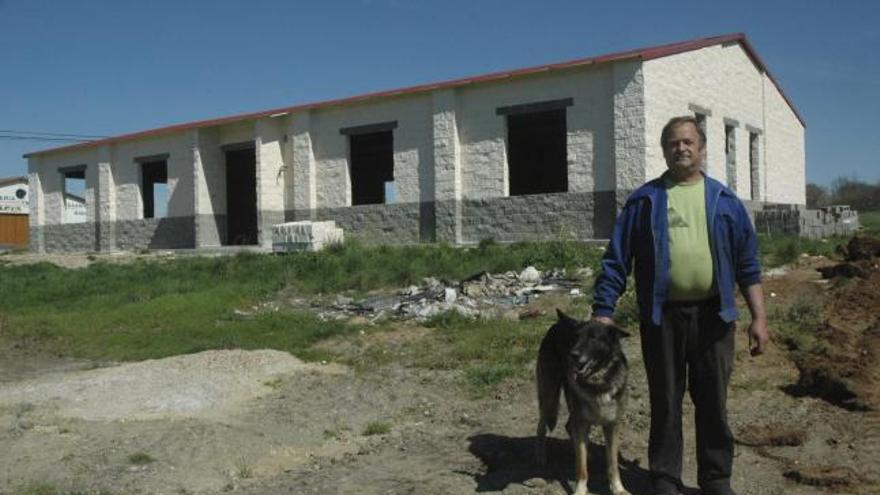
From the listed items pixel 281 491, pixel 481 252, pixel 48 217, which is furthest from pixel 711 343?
pixel 48 217

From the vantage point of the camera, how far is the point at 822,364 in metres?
7.05

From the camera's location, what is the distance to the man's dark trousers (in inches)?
170

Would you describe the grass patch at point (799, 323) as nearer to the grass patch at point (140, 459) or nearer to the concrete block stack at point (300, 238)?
the grass patch at point (140, 459)

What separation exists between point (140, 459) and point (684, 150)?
4.17m

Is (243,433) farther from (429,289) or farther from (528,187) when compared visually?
(528,187)

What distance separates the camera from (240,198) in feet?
91.4

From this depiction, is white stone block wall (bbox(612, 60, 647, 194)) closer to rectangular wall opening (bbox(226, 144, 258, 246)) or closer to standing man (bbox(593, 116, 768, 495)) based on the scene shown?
rectangular wall opening (bbox(226, 144, 258, 246))

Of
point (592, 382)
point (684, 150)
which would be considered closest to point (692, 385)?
point (592, 382)

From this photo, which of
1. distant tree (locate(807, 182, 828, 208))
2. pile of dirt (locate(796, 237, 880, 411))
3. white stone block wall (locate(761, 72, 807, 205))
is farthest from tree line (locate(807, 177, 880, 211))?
pile of dirt (locate(796, 237, 880, 411))

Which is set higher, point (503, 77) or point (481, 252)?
point (503, 77)

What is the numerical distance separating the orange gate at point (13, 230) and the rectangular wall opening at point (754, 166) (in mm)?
44609

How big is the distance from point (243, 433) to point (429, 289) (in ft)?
23.2

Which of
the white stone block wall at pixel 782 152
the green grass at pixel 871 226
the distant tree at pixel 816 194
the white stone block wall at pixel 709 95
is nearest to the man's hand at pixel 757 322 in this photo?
the white stone block wall at pixel 709 95

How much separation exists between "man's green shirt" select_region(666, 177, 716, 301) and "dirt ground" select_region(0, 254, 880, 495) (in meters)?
1.28
